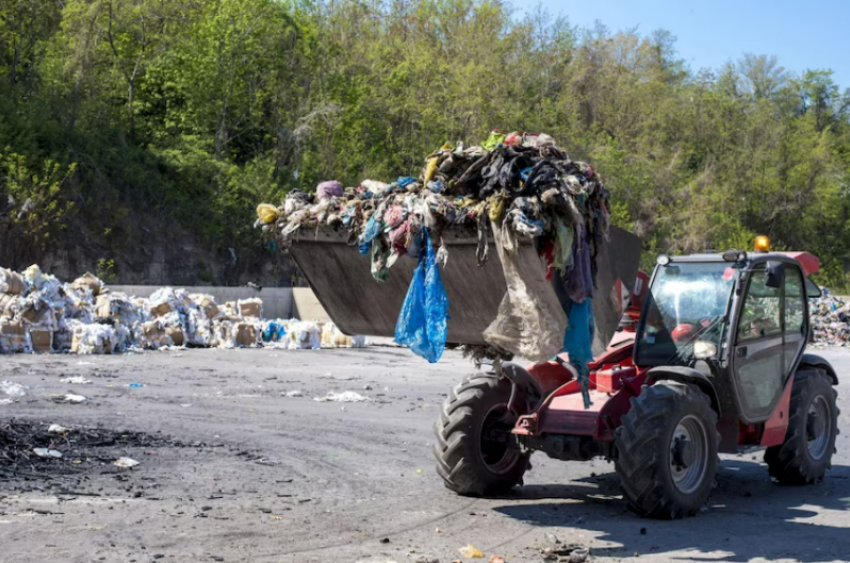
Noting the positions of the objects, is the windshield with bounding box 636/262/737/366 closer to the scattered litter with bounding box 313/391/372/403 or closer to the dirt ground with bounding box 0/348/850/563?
the dirt ground with bounding box 0/348/850/563

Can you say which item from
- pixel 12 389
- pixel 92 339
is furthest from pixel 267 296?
pixel 12 389

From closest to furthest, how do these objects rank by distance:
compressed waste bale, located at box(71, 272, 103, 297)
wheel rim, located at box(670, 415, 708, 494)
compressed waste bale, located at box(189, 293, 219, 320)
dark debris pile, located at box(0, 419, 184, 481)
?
wheel rim, located at box(670, 415, 708, 494)
dark debris pile, located at box(0, 419, 184, 481)
compressed waste bale, located at box(71, 272, 103, 297)
compressed waste bale, located at box(189, 293, 219, 320)

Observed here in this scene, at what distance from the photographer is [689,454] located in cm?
722

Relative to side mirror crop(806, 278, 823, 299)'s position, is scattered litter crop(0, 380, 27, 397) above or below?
below

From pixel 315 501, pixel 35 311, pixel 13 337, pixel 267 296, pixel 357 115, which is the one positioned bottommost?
pixel 315 501

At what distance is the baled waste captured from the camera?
6.24 metres

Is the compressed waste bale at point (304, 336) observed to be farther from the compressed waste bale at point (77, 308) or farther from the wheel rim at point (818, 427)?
the wheel rim at point (818, 427)

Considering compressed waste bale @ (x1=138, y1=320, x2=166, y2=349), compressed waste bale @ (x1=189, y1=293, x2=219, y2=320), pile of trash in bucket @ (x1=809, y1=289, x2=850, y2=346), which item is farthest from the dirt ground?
pile of trash in bucket @ (x1=809, y1=289, x2=850, y2=346)

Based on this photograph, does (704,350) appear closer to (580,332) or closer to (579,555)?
(580,332)

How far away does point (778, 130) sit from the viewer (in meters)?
56.0

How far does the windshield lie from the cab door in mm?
196

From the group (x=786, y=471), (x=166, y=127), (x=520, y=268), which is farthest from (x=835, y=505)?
(x=166, y=127)

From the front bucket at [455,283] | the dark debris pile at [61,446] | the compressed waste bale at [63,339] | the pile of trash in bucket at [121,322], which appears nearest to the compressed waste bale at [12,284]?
the pile of trash in bucket at [121,322]

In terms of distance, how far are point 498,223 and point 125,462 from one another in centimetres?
426
